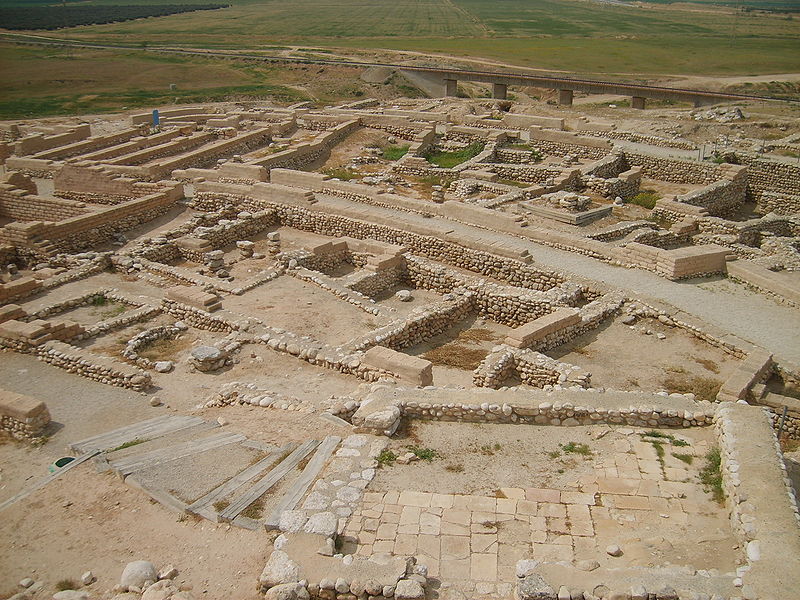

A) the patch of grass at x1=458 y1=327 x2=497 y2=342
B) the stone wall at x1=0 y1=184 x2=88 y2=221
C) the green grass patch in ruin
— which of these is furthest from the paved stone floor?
the stone wall at x1=0 y1=184 x2=88 y2=221

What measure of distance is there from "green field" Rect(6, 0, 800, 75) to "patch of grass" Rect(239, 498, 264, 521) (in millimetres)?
66467

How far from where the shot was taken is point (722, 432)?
799 cm

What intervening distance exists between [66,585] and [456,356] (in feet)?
26.5

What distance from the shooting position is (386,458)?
8031 millimetres

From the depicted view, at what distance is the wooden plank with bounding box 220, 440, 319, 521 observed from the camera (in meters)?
7.06

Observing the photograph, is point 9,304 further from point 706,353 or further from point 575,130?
point 575,130

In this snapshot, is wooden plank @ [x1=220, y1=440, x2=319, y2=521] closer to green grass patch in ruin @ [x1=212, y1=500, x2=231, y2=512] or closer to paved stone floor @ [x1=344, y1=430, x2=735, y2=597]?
green grass patch in ruin @ [x1=212, y1=500, x2=231, y2=512]

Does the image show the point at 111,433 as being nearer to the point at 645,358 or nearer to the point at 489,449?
the point at 489,449

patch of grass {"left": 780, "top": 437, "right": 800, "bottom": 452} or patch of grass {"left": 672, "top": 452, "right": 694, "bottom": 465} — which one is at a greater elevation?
patch of grass {"left": 672, "top": 452, "right": 694, "bottom": 465}

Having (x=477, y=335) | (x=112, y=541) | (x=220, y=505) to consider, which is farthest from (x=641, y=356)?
(x=112, y=541)

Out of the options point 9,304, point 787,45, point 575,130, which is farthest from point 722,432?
point 787,45

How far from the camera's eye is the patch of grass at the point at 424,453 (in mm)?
8094

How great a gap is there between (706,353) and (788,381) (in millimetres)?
1407

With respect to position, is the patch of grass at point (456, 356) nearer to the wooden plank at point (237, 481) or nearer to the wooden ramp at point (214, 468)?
the wooden ramp at point (214, 468)
